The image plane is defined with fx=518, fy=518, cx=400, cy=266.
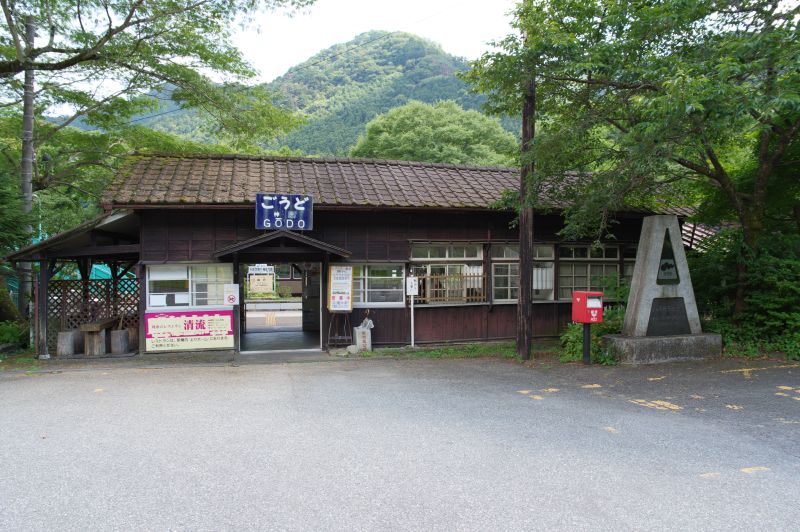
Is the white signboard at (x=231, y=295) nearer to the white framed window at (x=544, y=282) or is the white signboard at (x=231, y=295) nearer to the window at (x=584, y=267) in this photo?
the white framed window at (x=544, y=282)

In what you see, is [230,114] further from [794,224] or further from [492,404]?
[794,224]

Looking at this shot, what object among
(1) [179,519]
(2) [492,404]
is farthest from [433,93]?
(1) [179,519]

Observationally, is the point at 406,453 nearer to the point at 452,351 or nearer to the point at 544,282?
the point at 452,351

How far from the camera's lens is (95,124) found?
615 inches

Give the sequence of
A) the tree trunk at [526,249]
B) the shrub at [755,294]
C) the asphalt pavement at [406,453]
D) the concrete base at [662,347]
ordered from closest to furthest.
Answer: the asphalt pavement at [406,453]
the concrete base at [662,347]
the shrub at [755,294]
the tree trunk at [526,249]

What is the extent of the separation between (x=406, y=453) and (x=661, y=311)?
7.39 metres

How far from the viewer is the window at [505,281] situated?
13195 millimetres

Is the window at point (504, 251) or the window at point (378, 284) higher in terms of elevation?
the window at point (504, 251)

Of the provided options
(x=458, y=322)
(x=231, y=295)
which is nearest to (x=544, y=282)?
(x=458, y=322)

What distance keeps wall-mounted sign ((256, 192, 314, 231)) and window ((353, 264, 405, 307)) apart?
69.3 inches

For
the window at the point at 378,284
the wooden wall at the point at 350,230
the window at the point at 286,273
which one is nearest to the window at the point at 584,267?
the wooden wall at the point at 350,230

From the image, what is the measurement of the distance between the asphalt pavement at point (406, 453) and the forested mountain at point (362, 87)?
34.3m

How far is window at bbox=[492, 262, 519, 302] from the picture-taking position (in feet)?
43.3

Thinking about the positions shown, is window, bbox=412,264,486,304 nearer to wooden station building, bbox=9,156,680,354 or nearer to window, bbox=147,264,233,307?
wooden station building, bbox=9,156,680,354
